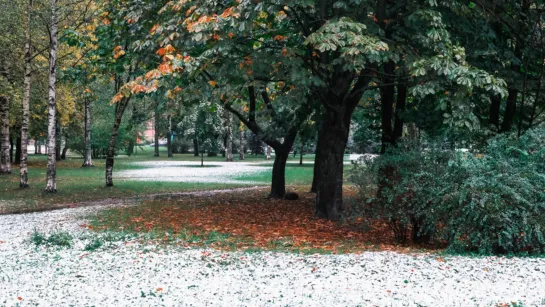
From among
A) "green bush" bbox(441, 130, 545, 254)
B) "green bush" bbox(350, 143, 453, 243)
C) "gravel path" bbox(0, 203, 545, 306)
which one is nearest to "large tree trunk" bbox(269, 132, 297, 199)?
"green bush" bbox(350, 143, 453, 243)

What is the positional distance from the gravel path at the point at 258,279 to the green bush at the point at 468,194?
509 millimetres

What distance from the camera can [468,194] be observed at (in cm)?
752

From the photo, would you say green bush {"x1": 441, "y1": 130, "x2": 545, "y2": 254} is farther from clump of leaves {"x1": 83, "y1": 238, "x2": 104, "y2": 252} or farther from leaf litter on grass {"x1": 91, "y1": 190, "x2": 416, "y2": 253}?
clump of leaves {"x1": 83, "y1": 238, "x2": 104, "y2": 252}

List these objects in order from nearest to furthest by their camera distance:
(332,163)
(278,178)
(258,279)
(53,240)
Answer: (258,279)
(53,240)
(332,163)
(278,178)

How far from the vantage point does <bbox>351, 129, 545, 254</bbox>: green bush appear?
734 cm

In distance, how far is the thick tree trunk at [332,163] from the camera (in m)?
12.4

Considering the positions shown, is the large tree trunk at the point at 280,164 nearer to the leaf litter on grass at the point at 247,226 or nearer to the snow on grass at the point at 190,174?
the leaf litter on grass at the point at 247,226

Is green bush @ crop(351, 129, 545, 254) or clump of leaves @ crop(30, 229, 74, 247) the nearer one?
green bush @ crop(351, 129, 545, 254)

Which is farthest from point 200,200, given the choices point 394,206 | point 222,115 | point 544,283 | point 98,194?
point 222,115

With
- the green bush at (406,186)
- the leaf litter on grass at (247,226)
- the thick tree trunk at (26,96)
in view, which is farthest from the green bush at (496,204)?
Answer: the thick tree trunk at (26,96)

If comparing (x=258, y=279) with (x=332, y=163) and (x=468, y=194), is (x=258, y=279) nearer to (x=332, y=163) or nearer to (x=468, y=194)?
(x=468, y=194)

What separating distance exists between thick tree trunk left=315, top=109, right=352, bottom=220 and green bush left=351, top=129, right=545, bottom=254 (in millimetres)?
3297

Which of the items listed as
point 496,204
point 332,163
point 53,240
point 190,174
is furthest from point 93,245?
point 190,174

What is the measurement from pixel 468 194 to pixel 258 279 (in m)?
3.36
